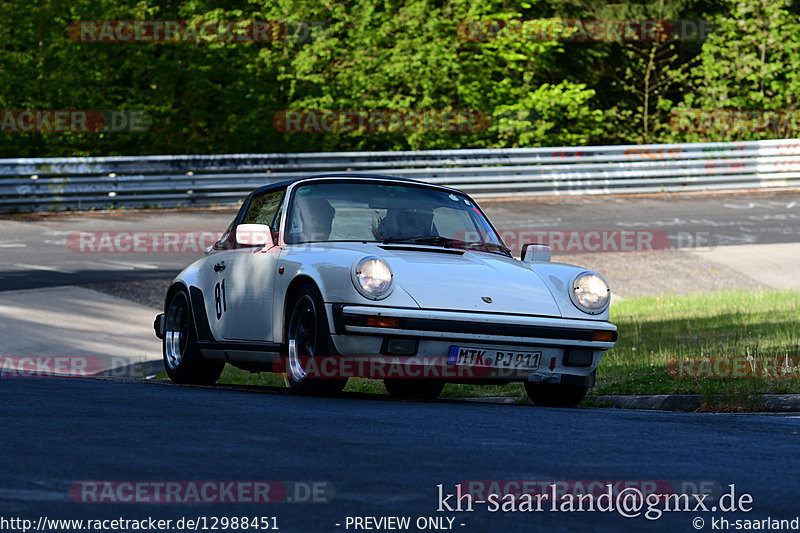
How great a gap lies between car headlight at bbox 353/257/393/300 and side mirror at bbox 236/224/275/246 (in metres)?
1.37

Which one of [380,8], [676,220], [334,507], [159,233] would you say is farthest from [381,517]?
[380,8]

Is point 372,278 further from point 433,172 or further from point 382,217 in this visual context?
point 433,172

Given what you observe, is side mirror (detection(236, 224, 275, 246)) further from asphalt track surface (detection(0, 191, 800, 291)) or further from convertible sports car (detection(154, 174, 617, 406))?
asphalt track surface (detection(0, 191, 800, 291))

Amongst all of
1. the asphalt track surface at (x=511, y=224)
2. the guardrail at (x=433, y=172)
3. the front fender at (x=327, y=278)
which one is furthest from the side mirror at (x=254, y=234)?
the guardrail at (x=433, y=172)

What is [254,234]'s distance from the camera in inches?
348

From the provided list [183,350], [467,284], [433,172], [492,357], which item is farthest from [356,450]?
[433,172]

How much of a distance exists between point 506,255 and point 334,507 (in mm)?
4923

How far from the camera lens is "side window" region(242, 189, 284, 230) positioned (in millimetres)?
9273

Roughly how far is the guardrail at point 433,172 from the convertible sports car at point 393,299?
15.8 metres

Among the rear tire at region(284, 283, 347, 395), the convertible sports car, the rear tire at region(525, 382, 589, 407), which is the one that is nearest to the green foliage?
the convertible sports car

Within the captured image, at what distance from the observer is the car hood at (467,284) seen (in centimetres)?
773

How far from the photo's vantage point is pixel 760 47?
36.2 m

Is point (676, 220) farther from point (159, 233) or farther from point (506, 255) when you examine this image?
point (506, 255)

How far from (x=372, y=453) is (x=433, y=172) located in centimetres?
2259
